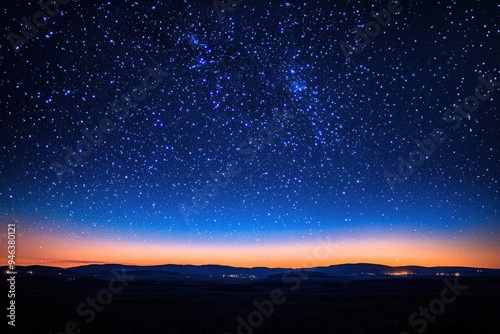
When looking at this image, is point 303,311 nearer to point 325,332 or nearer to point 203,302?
point 325,332

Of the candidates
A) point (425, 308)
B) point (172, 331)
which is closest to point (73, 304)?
point (172, 331)

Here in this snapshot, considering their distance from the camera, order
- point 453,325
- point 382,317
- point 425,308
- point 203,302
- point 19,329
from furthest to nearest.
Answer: point 203,302, point 425,308, point 382,317, point 453,325, point 19,329

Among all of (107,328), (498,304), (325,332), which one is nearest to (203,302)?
(107,328)

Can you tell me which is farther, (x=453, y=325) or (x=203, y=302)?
(x=203, y=302)

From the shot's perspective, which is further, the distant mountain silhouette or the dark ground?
A: the distant mountain silhouette

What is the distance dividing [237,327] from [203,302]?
2.92 m

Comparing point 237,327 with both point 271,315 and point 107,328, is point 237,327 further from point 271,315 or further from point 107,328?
point 107,328

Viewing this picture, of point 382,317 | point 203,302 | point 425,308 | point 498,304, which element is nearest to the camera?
point 382,317

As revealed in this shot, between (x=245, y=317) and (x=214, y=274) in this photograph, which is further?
(x=214, y=274)

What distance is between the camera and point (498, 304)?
31.8 ft

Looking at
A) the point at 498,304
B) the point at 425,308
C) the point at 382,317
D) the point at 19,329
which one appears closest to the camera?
the point at 19,329

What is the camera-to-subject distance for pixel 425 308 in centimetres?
898

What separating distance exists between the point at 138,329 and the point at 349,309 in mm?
5411

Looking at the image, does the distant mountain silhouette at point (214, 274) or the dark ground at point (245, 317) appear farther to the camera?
the distant mountain silhouette at point (214, 274)
